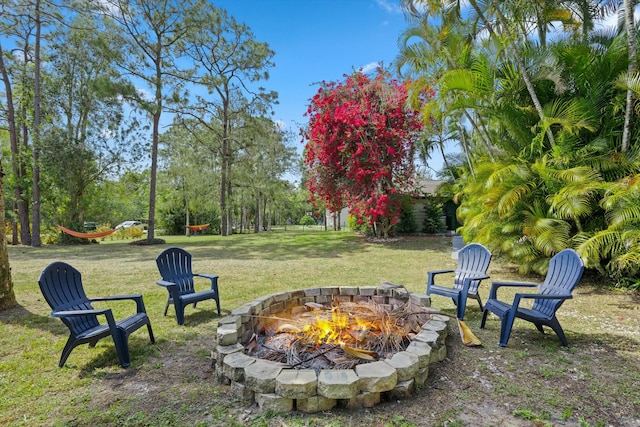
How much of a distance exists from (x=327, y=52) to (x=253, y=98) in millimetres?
10208

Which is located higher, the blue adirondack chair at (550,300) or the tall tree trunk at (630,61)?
the tall tree trunk at (630,61)

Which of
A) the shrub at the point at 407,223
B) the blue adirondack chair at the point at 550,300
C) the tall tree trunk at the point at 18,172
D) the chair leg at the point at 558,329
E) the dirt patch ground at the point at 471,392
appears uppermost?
the tall tree trunk at the point at 18,172

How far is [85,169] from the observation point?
14.7 meters

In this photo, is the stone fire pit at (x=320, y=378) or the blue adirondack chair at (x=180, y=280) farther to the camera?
the blue adirondack chair at (x=180, y=280)

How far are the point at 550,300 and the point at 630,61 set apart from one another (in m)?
4.75

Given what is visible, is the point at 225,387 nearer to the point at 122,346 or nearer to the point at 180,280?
the point at 122,346

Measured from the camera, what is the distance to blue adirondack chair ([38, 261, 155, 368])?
8.73 feet

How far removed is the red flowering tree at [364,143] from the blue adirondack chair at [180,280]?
7641mm

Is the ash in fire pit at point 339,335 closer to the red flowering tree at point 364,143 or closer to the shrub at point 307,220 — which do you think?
the red flowering tree at point 364,143

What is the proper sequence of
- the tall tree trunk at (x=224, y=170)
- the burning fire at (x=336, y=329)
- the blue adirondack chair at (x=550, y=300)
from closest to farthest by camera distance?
the burning fire at (x=336, y=329)
the blue adirondack chair at (x=550, y=300)
the tall tree trunk at (x=224, y=170)

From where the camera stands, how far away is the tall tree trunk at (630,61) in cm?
488

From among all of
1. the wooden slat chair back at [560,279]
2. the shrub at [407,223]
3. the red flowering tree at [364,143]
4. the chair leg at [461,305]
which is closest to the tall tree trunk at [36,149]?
the red flowering tree at [364,143]

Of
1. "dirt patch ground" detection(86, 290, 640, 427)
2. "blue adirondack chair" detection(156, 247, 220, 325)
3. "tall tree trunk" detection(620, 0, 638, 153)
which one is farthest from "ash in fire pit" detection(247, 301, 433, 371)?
"tall tree trunk" detection(620, 0, 638, 153)

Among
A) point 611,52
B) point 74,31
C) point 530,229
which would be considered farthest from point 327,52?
point 74,31
